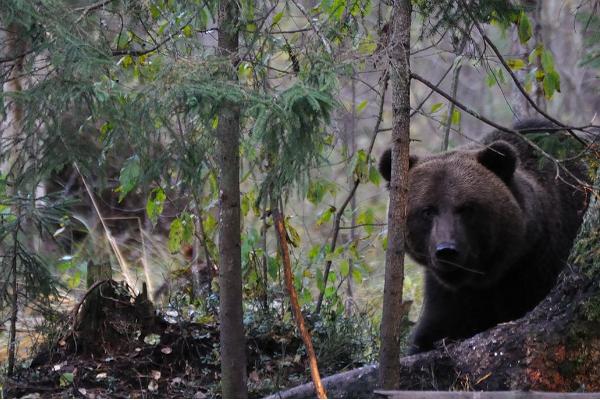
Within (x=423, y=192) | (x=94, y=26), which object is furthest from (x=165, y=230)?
(x=94, y=26)

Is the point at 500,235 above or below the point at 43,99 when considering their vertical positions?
below

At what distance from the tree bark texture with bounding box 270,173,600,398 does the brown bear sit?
2.63ft

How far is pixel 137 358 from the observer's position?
5738 mm

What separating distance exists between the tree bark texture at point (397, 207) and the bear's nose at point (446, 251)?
125 cm

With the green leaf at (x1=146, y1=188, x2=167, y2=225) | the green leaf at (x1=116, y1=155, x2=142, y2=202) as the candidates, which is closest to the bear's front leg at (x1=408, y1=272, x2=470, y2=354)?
the green leaf at (x1=146, y1=188, x2=167, y2=225)

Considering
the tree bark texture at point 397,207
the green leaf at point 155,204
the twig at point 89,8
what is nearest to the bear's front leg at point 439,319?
the tree bark texture at point 397,207

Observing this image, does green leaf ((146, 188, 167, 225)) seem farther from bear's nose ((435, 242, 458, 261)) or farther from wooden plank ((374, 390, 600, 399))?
wooden plank ((374, 390, 600, 399))

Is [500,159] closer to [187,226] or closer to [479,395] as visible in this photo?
[479,395]

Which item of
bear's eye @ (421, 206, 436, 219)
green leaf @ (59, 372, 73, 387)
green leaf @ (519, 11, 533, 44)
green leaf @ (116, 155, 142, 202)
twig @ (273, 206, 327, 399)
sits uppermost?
green leaf @ (519, 11, 533, 44)

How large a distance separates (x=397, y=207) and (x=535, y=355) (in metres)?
1.15

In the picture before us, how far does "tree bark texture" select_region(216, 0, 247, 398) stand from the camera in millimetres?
4785

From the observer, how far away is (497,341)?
15.6 ft

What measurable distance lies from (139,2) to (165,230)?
6.15 m

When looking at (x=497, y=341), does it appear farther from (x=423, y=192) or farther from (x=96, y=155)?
(x=96, y=155)
